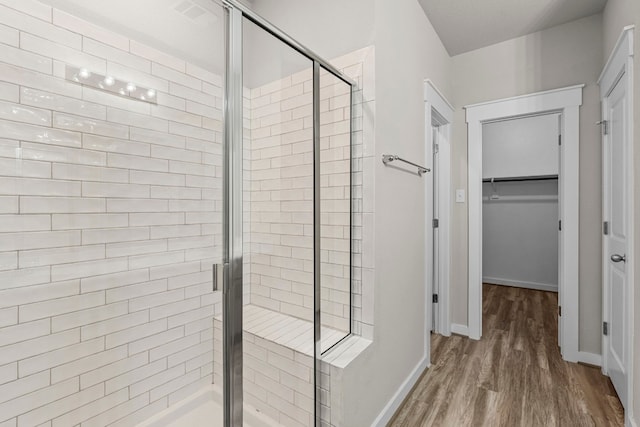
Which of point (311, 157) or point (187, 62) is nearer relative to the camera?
point (187, 62)

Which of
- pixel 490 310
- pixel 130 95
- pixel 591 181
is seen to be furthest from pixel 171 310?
pixel 490 310

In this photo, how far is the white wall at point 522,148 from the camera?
14.1 feet

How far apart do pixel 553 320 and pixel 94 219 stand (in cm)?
419

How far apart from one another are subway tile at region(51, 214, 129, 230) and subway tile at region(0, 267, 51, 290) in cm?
15

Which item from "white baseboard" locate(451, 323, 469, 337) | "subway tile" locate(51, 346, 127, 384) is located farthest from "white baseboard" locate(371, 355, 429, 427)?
"subway tile" locate(51, 346, 127, 384)

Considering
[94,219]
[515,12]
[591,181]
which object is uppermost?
[515,12]

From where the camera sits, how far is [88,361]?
108 centimetres

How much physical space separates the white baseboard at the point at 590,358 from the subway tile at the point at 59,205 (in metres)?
3.37

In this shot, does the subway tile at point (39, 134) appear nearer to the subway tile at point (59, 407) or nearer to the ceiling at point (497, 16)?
the subway tile at point (59, 407)

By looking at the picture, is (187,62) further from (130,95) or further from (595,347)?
(595,347)

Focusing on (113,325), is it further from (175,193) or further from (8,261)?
(175,193)

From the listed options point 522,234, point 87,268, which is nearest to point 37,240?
point 87,268

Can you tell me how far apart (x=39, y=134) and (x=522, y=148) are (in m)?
5.30

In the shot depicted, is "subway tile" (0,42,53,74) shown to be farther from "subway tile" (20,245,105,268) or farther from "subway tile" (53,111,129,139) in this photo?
"subway tile" (20,245,105,268)
